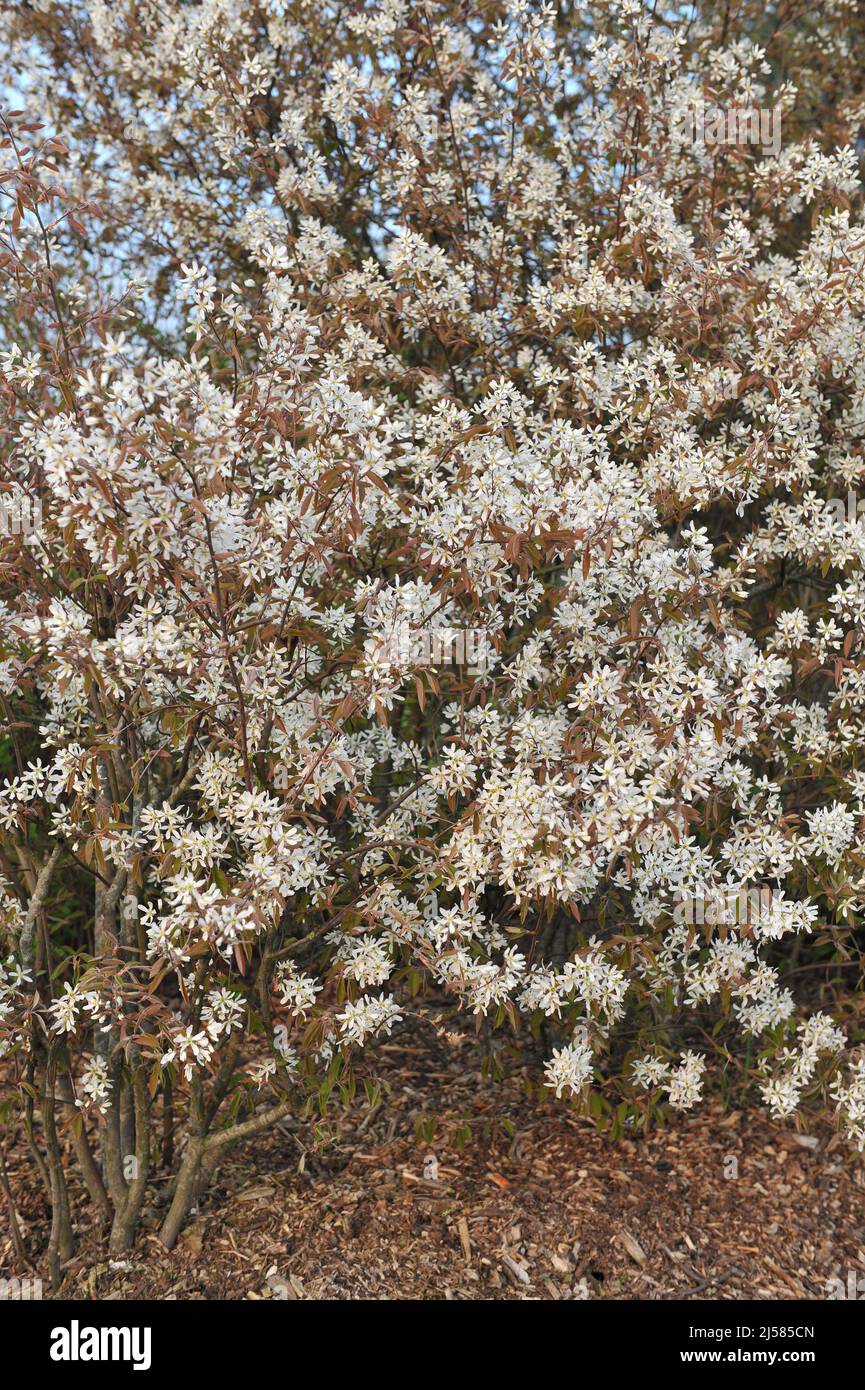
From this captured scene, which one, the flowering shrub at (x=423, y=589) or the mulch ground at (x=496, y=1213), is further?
the mulch ground at (x=496, y=1213)

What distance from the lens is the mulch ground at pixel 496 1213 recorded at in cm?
295

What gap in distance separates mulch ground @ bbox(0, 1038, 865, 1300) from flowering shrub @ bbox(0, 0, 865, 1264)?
0.58 ft

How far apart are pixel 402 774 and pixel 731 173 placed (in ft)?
8.51

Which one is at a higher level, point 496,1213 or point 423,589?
point 423,589

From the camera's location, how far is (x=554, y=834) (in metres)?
2.50

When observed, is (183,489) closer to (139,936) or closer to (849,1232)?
(139,936)

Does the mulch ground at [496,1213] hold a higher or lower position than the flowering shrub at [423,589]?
lower

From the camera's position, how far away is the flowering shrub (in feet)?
8.04

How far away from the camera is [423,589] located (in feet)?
8.36

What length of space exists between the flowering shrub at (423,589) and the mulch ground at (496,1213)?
6.9 inches

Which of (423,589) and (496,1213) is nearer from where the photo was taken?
(423,589)

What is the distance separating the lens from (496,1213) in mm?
3148

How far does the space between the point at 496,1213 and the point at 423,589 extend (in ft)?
5.99

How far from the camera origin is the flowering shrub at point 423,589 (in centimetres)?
245
